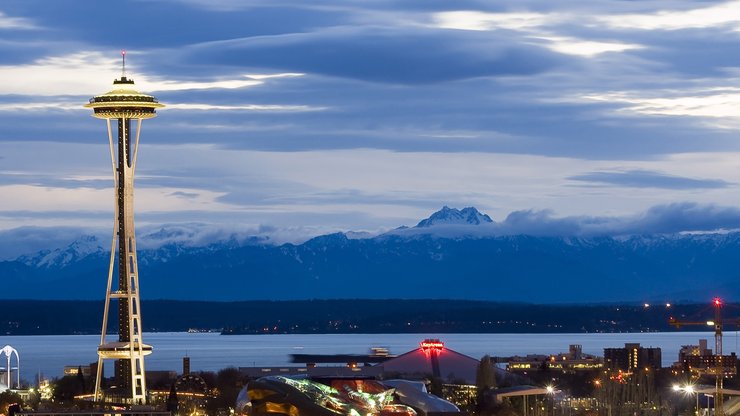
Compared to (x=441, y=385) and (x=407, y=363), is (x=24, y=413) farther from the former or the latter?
(x=407, y=363)

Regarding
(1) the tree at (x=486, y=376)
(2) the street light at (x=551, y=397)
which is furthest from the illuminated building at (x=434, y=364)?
(2) the street light at (x=551, y=397)

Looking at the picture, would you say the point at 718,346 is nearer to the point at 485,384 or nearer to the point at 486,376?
the point at 486,376

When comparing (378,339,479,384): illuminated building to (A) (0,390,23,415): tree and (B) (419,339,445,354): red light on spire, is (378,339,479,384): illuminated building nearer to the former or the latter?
(B) (419,339,445,354): red light on spire

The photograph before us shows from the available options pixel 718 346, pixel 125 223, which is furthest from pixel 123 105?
pixel 718 346

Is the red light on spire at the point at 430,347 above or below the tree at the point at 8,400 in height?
above

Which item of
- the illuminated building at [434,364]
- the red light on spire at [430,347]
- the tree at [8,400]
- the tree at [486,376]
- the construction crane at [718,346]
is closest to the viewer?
the construction crane at [718,346]

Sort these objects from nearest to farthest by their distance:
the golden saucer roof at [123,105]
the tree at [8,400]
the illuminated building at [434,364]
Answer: the tree at [8,400] < the golden saucer roof at [123,105] < the illuminated building at [434,364]

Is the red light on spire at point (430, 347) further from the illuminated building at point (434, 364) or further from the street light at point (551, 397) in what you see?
the street light at point (551, 397)

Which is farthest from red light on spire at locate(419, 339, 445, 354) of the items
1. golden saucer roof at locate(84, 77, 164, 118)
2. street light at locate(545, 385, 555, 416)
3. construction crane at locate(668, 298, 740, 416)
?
golden saucer roof at locate(84, 77, 164, 118)

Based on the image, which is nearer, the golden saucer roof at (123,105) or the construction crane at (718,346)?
the construction crane at (718,346)

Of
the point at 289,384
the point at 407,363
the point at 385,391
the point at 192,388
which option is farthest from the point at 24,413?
the point at 407,363

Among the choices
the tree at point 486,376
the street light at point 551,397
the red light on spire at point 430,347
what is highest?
the red light on spire at point 430,347

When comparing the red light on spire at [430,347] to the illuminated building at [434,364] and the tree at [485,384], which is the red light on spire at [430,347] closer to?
the illuminated building at [434,364]

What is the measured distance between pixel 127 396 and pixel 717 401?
157 ft
